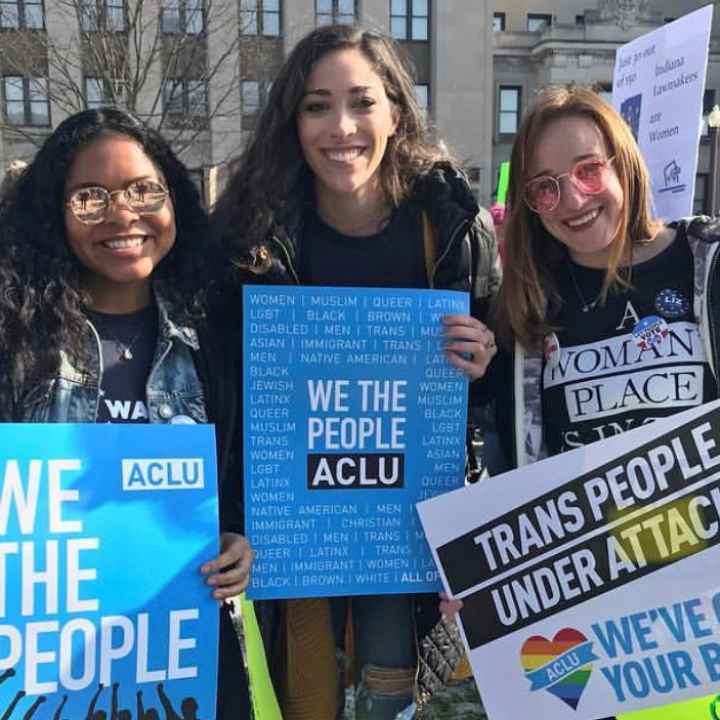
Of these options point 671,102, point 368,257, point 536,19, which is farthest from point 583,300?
point 536,19

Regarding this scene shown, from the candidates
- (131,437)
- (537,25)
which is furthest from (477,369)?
(537,25)

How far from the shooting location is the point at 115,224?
1.95 meters

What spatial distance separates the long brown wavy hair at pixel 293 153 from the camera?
2281mm

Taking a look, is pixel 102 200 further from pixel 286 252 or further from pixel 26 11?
pixel 26 11

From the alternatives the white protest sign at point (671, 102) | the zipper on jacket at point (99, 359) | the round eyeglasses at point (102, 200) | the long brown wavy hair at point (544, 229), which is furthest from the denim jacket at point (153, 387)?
the white protest sign at point (671, 102)

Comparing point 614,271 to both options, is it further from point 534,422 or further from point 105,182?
point 105,182

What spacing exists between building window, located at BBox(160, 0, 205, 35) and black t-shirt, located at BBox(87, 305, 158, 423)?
12727mm

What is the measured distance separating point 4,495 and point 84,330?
18.0 inches

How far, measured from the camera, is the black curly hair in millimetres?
1909

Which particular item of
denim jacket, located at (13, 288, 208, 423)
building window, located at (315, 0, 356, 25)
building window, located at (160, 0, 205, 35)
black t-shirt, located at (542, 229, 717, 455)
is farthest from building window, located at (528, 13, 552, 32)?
denim jacket, located at (13, 288, 208, 423)

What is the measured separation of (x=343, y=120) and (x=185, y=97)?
46.1 feet

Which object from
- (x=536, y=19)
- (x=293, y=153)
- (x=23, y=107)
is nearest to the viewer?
(x=293, y=153)

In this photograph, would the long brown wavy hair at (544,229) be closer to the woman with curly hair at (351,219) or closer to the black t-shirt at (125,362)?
the woman with curly hair at (351,219)

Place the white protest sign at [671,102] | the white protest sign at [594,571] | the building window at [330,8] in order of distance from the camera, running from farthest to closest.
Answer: the building window at [330,8] → the white protest sign at [671,102] → the white protest sign at [594,571]
